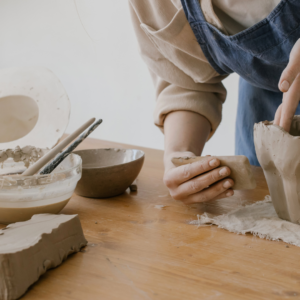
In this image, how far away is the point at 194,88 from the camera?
36.6 inches

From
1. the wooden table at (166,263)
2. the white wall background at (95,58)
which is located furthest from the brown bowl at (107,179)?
the white wall background at (95,58)

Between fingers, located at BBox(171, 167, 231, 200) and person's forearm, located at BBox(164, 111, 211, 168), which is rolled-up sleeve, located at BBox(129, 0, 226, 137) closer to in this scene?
person's forearm, located at BBox(164, 111, 211, 168)

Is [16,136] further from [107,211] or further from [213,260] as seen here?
[213,260]

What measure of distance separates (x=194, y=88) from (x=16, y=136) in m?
0.55

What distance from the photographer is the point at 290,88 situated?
1.93 feet

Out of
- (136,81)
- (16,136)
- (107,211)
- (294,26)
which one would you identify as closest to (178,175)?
(107,211)

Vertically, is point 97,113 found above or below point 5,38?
below

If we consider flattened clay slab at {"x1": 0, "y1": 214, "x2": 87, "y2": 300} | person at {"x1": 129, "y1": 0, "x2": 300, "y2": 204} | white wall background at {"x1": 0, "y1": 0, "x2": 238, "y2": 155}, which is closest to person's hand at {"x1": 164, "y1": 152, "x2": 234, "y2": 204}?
person at {"x1": 129, "y1": 0, "x2": 300, "y2": 204}

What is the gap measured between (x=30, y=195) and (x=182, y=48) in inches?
20.3

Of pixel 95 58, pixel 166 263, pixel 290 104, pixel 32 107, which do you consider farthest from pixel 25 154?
pixel 95 58

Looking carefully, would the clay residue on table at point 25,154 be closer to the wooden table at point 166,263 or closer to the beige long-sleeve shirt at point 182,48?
the wooden table at point 166,263

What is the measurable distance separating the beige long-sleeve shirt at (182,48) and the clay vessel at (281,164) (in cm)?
30

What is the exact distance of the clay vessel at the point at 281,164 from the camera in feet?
1.73

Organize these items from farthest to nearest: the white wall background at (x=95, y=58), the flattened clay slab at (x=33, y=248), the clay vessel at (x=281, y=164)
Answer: the white wall background at (x=95, y=58), the clay vessel at (x=281, y=164), the flattened clay slab at (x=33, y=248)
